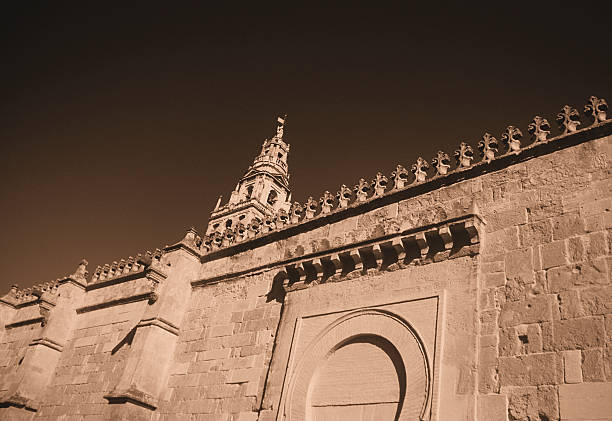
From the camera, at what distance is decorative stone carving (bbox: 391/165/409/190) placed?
763 cm

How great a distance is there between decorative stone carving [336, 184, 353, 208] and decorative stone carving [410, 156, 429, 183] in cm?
119

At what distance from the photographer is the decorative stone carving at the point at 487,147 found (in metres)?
6.73

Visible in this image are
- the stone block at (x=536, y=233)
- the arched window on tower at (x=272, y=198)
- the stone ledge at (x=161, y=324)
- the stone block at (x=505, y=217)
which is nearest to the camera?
the stone block at (x=536, y=233)

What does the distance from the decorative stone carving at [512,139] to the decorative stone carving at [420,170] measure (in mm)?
1181

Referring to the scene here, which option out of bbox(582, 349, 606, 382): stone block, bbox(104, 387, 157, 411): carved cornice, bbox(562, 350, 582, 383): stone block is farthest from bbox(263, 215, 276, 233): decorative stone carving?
bbox(582, 349, 606, 382): stone block

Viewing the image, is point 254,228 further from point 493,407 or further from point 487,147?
point 493,407

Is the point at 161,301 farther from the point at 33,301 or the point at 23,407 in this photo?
the point at 33,301

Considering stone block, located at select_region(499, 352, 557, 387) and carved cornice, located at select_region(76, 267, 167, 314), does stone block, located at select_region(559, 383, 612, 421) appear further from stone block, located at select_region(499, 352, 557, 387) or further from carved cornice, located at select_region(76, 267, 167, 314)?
carved cornice, located at select_region(76, 267, 167, 314)

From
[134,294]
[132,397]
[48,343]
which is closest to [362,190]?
[132,397]

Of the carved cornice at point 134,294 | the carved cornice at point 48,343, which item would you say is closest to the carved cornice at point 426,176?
the carved cornice at point 134,294

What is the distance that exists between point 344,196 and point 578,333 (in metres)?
4.15

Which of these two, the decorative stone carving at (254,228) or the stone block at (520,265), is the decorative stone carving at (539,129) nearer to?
the stone block at (520,265)

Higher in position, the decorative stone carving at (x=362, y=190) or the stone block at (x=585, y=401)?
the decorative stone carving at (x=362, y=190)

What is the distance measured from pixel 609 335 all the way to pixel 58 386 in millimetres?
10152
